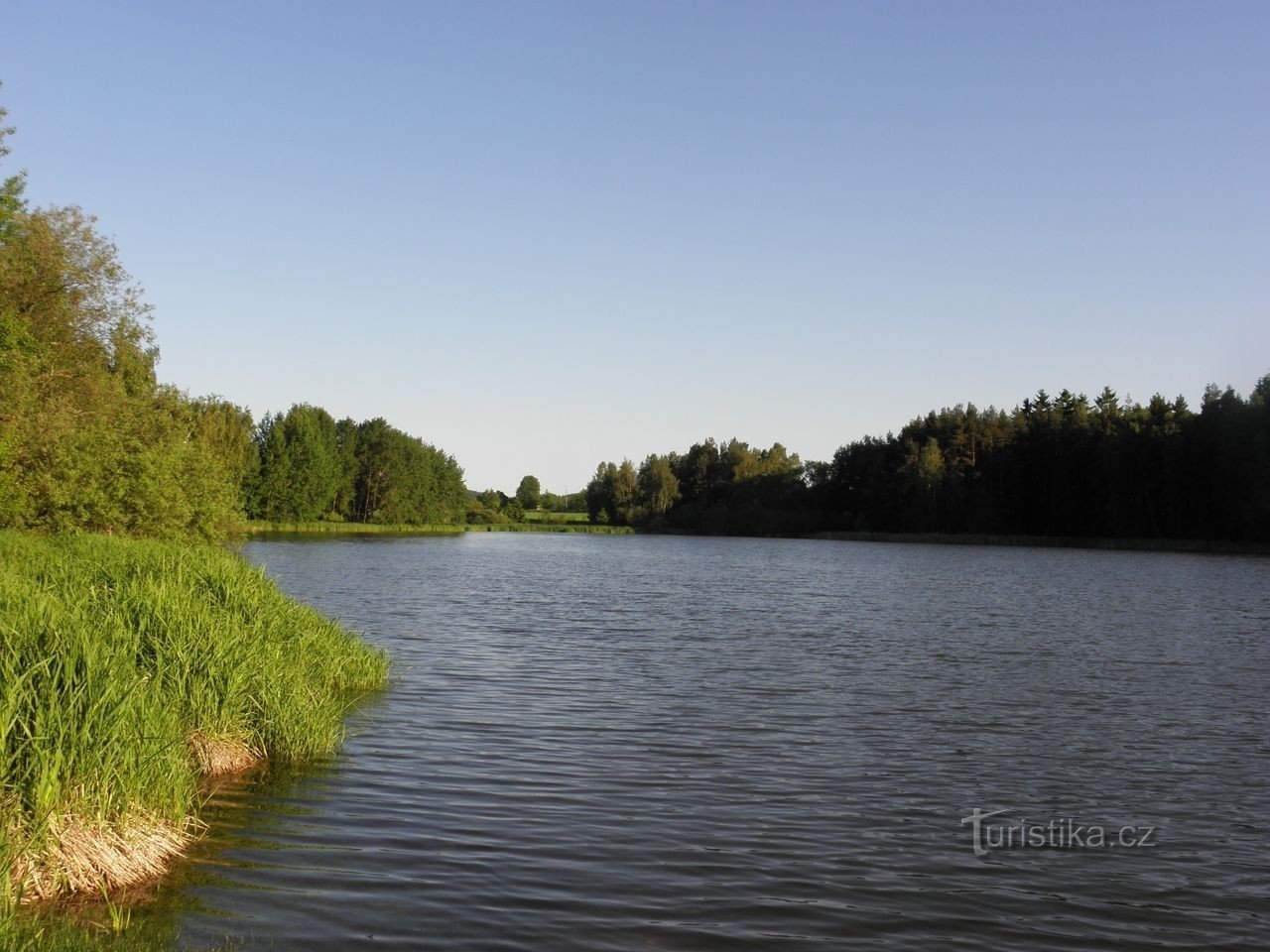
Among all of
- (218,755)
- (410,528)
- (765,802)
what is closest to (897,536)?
(410,528)

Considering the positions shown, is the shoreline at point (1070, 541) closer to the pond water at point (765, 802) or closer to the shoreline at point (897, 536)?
the shoreline at point (897, 536)

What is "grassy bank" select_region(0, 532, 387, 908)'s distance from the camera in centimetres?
724

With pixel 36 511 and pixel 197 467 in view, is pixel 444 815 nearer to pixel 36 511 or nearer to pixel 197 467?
pixel 36 511

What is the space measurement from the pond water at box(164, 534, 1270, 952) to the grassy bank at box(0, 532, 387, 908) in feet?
2.26

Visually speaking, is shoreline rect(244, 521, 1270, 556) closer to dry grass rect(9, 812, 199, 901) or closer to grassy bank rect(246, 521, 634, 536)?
grassy bank rect(246, 521, 634, 536)

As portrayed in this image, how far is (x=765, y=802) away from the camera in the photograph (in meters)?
11.2

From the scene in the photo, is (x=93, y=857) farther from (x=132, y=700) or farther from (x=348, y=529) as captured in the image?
(x=348, y=529)

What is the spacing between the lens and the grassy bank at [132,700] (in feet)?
23.8

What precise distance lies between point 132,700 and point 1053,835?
9229mm

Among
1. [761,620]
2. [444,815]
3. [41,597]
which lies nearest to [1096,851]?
[444,815]

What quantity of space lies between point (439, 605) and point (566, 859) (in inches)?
1012

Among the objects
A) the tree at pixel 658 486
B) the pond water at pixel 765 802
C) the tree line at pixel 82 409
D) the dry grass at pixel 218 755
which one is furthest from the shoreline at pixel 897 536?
the dry grass at pixel 218 755

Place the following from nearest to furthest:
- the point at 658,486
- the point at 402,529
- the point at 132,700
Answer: the point at 132,700 < the point at 402,529 < the point at 658,486

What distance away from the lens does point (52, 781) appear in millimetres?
7047
